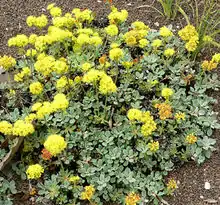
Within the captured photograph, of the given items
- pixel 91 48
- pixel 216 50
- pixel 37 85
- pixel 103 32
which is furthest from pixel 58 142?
pixel 216 50

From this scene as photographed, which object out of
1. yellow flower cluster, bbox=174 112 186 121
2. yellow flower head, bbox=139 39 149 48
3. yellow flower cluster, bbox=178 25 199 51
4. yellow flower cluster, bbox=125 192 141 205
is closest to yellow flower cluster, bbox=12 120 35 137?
yellow flower cluster, bbox=125 192 141 205

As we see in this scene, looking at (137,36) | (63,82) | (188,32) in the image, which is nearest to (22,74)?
(63,82)

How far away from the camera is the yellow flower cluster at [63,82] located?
127 inches

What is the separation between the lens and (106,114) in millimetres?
3391

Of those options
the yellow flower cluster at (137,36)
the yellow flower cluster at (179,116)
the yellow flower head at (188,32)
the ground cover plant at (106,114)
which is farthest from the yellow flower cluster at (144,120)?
the yellow flower head at (188,32)

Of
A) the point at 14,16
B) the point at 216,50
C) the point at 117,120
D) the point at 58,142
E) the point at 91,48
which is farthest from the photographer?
the point at 14,16

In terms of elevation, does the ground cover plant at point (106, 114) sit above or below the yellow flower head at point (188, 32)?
below

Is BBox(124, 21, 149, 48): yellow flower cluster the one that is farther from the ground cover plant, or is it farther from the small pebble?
the small pebble

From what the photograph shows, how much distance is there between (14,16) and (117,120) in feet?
5.79

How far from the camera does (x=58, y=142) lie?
108 inches

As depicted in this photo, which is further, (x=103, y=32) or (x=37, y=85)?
(x=103, y=32)

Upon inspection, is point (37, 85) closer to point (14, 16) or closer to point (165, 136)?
point (165, 136)

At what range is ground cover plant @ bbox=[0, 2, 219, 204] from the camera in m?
3.09

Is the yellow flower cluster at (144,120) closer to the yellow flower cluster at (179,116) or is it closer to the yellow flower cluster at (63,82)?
the yellow flower cluster at (179,116)
